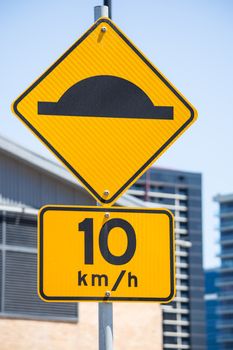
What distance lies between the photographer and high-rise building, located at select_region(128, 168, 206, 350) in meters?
180

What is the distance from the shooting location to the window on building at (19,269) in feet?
91.0

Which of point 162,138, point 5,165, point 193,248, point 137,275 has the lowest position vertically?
point 137,275

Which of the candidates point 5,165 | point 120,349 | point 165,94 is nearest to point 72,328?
point 120,349

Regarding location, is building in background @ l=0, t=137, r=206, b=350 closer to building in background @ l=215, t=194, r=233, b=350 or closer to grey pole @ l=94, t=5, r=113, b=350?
grey pole @ l=94, t=5, r=113, b=350

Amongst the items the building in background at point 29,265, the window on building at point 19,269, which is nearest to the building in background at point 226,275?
the building in background at point 29,265

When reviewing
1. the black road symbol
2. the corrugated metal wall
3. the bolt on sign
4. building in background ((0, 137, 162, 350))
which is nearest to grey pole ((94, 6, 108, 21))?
the bolt on sign

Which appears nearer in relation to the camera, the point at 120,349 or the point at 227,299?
the point at 120,349

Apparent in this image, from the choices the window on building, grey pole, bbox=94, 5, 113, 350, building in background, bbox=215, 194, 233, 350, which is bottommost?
grey pole, bbox=94, 5, 113, 350

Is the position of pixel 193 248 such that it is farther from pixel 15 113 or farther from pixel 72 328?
pixel 15 113

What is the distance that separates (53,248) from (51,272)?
107mm

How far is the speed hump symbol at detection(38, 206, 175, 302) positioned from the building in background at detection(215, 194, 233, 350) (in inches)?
7487

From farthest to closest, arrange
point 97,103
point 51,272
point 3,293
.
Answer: point 3,293 < point 97,103 < point 51,272

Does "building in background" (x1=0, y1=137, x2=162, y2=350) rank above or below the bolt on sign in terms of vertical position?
above

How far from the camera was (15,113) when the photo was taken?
4.68m
